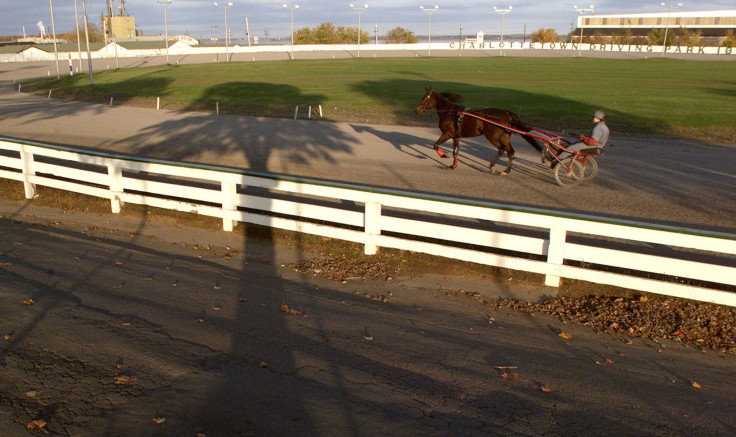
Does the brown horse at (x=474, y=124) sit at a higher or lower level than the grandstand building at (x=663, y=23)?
lower

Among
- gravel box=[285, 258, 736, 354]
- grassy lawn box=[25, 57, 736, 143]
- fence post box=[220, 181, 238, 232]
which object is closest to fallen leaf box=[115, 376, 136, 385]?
gravel box=[285, 258, 736, 354]

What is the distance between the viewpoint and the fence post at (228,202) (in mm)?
10852

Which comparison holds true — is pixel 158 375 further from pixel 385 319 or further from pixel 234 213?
pixel 234 213

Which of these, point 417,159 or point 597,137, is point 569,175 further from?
point 417,159

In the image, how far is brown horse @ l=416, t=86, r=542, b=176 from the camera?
15.7 metres

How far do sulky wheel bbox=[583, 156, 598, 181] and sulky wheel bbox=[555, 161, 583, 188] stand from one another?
0.19 m

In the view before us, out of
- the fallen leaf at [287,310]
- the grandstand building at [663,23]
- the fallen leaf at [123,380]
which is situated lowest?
the fallen leaf at [287,310]

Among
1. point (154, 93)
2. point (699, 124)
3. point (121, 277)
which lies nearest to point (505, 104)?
point (699, 124)

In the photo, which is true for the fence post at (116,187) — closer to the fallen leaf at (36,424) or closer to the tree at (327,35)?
the fallen leaf at (36,424)

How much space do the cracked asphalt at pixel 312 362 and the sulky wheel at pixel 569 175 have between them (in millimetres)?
7214

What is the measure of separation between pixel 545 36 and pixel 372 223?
6357 inches

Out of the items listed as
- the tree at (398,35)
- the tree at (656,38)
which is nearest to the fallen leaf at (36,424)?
the tree at (656,38)

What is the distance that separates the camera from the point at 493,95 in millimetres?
38344

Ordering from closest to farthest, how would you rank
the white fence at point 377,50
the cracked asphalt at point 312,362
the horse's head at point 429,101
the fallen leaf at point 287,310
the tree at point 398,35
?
the cracked asphalt at point 312,362, the fallen leaf at point 287,310, the horse's head at point 429,101, the white fence at point 377,50, the tree at point 398,35
